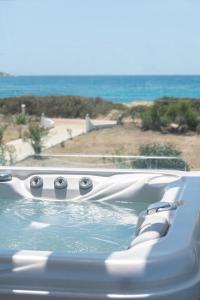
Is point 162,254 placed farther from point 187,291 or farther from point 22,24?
point 22,24

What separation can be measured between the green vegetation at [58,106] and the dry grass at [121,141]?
1.64 ft

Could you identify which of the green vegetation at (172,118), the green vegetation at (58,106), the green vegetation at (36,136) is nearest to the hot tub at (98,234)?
the green vegetation at (36,136)

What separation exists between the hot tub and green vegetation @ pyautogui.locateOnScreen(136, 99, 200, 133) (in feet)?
8.66

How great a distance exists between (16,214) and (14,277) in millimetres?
1597

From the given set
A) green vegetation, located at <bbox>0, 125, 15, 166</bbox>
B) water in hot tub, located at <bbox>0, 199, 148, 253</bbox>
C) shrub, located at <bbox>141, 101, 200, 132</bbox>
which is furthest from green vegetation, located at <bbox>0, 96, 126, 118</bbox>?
water in hot tub, located at <bbox>0, 199, 148, 253</bbox>

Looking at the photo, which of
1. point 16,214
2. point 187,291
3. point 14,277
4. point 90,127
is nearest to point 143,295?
point 187,291

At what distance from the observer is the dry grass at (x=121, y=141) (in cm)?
557

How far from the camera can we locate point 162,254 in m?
1.80

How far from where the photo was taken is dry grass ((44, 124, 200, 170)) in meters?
5.57

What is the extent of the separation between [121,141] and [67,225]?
281 cm

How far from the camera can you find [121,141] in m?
5.91

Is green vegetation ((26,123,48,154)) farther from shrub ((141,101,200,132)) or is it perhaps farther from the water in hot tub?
the water in hot tub

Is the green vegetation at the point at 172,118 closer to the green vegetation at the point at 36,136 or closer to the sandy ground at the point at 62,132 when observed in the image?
the sandy ground at the point at 62,132

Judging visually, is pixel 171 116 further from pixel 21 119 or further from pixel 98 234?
pixel 98 234
